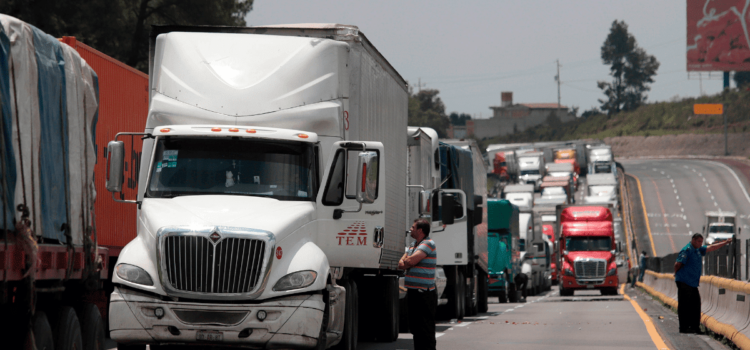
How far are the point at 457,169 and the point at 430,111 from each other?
545 feet

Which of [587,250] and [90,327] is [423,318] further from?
[587,250]

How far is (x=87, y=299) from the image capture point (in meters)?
9.88

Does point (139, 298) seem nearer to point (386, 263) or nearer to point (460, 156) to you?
point (386, 263)

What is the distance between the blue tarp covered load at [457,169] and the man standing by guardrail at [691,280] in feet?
15.6

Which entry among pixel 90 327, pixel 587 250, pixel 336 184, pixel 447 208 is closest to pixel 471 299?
pixel 447 208

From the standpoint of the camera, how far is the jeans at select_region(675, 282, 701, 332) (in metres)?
18.3

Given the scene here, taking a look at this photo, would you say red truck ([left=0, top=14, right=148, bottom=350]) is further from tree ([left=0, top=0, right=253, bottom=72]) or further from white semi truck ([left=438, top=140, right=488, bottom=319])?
tree ([left=0, top=0, right=253, bottom=72])

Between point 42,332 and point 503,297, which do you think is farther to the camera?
point 503,297

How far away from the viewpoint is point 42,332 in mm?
8102

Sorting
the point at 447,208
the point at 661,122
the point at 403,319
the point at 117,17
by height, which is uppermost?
the point at 661,122

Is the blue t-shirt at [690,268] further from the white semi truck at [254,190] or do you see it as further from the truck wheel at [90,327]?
the truck wheel at [90,327]

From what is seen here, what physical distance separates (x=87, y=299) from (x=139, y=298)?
0.71 m

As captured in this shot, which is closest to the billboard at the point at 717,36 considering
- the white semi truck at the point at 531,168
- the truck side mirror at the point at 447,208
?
the white semi truck at the point at 531,168

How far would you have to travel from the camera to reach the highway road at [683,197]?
82750mm
